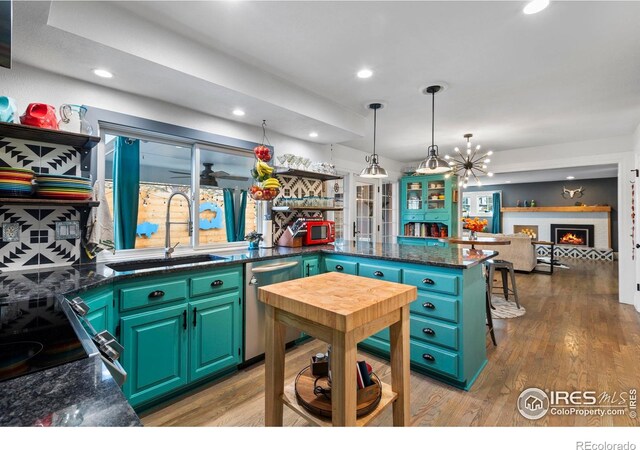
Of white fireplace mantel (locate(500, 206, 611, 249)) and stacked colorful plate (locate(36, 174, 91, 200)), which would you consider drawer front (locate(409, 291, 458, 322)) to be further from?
white fireplace mantel (locate(500, 206, 611, 249))

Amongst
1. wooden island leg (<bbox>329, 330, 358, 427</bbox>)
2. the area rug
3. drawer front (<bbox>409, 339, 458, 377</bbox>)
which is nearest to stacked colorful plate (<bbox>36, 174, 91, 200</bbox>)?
wooden island leg (<bbox>329, 330, 358, 427</bbox>)

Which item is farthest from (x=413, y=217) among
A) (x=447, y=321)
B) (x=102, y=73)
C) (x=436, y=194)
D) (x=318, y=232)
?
(x=102, y=73)

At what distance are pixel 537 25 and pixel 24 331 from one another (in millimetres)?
3027

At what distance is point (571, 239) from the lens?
9172mm

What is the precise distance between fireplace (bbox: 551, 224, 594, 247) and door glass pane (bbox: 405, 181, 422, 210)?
625 cm

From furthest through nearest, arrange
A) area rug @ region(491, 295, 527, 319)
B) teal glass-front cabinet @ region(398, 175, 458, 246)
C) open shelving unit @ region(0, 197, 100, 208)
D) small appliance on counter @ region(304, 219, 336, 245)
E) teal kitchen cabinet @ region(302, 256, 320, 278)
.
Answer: teal glass-front cabinet @ region(398, 175, 458, 246)
area rug @ region(491, 295, 527, 319)
small appliance on counter @ region(304, 219, 336, 245)
teal kitchen cabinet @ region(302, 256, 320, 278)
open shelving unit @ region(0, 197, 100, 208)

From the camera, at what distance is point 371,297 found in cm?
108

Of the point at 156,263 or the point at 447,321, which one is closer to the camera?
the point at 447,321

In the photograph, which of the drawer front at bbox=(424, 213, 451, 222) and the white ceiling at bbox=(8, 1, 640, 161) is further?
the drawer front at bbox=(424, 213, 451, 222)

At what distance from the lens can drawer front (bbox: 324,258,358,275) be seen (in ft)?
9.52

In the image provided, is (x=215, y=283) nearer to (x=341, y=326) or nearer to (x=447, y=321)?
(x=341, y=326)

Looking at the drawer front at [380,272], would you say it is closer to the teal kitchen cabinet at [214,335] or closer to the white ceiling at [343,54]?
the teal kitchen cabinet at [214,335]

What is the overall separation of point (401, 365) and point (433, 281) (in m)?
1.32
